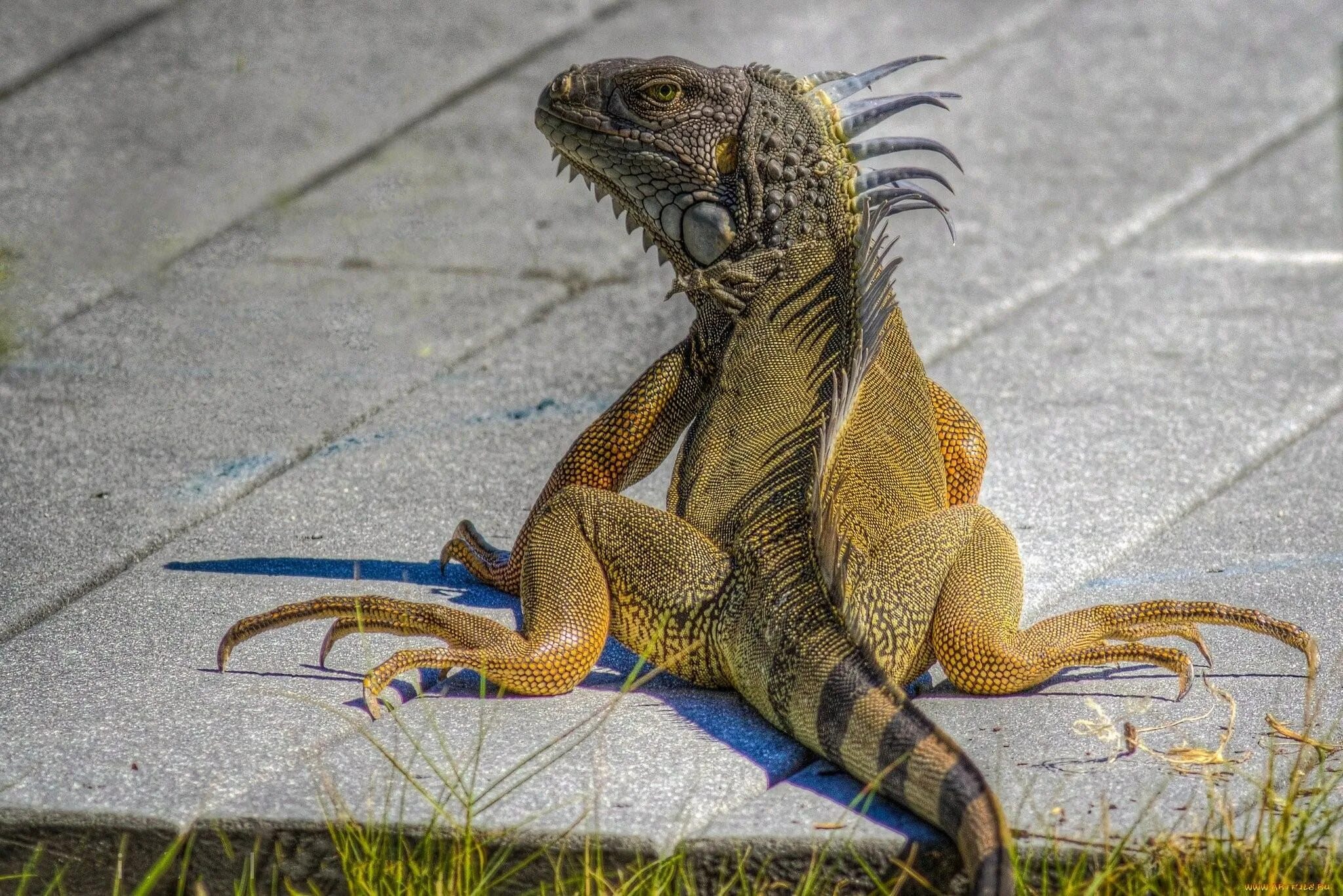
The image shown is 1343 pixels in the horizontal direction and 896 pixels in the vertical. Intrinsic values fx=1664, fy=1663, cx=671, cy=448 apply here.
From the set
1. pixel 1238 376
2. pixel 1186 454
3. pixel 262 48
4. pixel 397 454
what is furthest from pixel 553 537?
pixel 262 48

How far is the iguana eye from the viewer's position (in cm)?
374

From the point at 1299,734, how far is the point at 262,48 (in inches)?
230

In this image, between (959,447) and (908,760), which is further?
(959,447)

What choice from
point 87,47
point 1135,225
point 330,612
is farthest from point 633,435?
point 87,47

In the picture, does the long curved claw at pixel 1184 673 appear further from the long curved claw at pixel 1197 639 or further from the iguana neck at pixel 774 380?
the iguana neck at pixel 774 380

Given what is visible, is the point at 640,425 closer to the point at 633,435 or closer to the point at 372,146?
the point at 633,435

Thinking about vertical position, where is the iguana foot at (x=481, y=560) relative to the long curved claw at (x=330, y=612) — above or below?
above

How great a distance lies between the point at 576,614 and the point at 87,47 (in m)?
5.32

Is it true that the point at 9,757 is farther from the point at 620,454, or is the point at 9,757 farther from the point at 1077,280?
the point at 1077,280

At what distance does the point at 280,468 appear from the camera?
4855mm

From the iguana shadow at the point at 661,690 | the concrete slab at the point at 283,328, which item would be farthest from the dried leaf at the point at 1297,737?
the concrete slab at the point at 283,328

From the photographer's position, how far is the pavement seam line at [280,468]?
4.05m

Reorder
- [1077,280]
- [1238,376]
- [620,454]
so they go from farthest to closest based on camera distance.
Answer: [1077,280] < [1238,376] < [620,454]

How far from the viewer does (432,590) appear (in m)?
4.10
